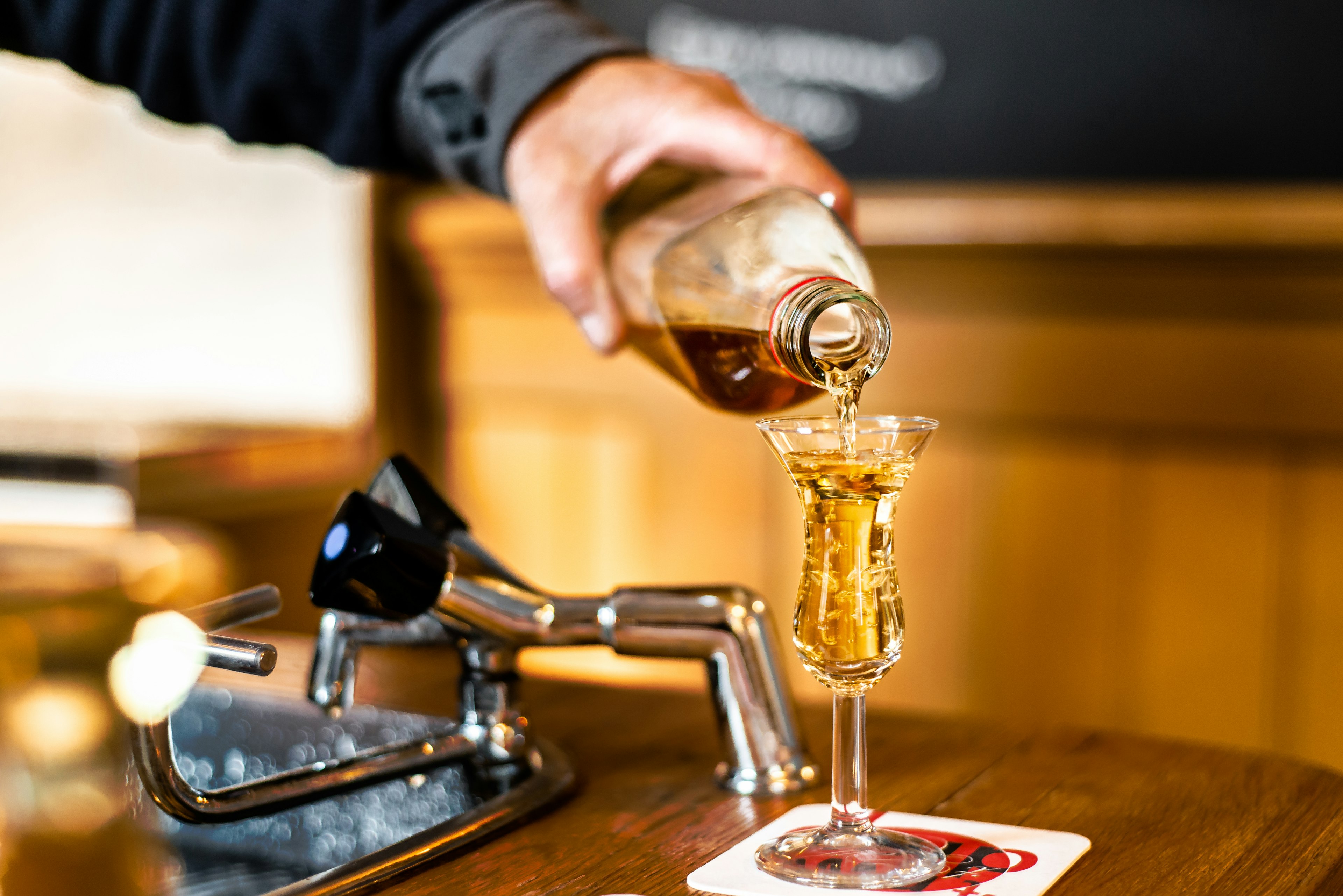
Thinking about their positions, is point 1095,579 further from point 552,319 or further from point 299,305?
point 299,305

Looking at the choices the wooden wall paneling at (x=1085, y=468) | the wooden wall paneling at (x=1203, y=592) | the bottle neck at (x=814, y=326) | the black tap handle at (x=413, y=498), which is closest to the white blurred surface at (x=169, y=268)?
the wooden wall paneling at (x=1085, y=468)

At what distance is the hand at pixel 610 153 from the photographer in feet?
2.84

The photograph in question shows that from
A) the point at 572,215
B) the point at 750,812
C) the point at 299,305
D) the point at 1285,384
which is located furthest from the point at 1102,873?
the point at 299,305

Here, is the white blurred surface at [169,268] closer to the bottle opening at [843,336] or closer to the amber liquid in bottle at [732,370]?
the amber liquid in bottle at [732,370]

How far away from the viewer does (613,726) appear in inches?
36.3

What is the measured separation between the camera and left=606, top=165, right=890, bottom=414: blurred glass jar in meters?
0.70

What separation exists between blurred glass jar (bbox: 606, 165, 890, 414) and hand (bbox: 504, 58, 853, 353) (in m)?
0.02

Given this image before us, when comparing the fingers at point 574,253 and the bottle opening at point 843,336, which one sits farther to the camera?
the fingers at point 574,253

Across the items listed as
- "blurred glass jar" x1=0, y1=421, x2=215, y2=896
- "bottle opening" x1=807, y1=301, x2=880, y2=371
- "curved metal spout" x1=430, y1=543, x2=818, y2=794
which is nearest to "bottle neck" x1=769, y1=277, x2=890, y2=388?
"bottle opening" x1=807, y1=301, x2=880, y2=371

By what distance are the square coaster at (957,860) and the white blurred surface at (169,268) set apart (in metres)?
1.50

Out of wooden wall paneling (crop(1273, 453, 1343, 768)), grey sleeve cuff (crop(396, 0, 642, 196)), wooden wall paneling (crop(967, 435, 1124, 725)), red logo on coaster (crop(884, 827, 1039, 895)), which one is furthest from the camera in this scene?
wooden wall paneling (crop(967, 435, 1124, 725))

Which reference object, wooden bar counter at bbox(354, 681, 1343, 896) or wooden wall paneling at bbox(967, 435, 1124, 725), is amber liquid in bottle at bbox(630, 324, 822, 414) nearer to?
wooden bar counter at bbox(354, 681, 1343, 896)

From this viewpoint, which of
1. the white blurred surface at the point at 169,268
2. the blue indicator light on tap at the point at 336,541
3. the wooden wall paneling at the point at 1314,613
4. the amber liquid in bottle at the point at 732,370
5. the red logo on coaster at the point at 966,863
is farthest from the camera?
the white blurred surface at the point at 169,268

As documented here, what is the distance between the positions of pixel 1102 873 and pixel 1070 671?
1.10m
